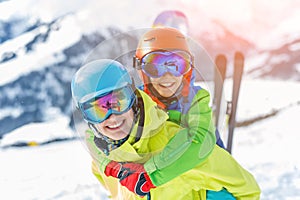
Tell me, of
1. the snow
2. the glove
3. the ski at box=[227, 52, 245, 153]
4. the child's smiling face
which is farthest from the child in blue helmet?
the ski at box=[227, 52, 245, 153]

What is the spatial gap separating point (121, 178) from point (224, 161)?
1.45ft

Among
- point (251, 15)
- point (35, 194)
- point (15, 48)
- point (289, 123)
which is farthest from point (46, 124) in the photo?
point (251, 15)

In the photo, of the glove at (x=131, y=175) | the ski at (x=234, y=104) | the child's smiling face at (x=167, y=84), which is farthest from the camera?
the ski at (x=234, y=104)

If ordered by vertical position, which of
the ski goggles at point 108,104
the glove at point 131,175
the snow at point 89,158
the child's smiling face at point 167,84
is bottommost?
the snow at point 89,158

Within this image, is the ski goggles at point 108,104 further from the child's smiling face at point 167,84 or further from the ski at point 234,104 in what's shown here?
the ski at point 234,104

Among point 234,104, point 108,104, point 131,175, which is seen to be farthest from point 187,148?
point 234,104

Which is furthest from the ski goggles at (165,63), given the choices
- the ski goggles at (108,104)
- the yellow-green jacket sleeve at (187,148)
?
the ski goggles at (108,104)

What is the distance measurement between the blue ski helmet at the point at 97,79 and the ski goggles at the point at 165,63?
0.81 ft

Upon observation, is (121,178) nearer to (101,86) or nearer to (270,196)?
(101,86)

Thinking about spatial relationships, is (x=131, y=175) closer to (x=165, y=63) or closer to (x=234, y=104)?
(x=165, y=63)

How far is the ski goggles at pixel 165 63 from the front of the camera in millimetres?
1794

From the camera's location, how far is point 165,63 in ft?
5.92

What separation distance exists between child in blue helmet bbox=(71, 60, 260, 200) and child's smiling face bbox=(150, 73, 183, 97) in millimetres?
150

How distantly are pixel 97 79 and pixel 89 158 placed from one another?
278 cm
